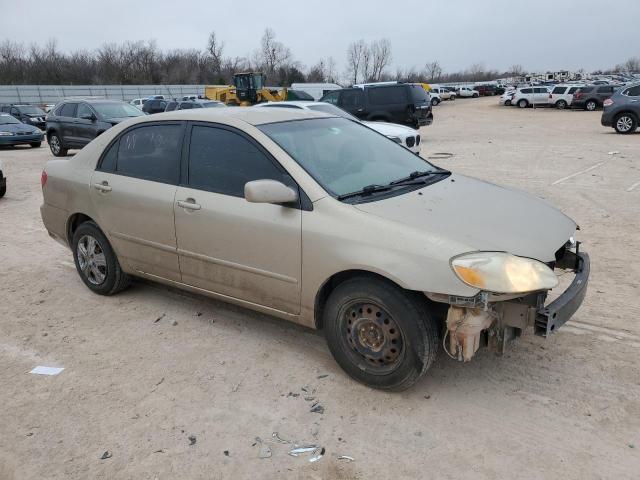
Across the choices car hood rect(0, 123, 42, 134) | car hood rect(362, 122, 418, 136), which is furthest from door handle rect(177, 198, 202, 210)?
car hood rect(0, 123, 42, 134)

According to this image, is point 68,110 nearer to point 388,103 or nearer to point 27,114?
point 388,103

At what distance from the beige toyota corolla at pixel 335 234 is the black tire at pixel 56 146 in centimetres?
1313

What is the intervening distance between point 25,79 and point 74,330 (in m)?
73.8

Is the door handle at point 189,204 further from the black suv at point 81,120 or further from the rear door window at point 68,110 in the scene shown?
the rear door window at point 68,110

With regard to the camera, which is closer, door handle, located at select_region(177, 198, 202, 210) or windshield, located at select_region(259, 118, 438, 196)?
windshield, located at select_region(259, 118, 438, 196)

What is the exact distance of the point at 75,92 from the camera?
5659 cm


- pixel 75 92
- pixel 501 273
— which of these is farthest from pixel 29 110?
pixel 501 273

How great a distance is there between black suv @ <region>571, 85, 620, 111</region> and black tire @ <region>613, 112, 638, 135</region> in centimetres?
1634

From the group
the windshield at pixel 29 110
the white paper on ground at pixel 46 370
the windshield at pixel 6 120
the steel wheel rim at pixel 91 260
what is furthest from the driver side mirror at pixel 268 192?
the windshield at pixel 29 110

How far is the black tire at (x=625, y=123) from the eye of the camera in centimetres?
1864

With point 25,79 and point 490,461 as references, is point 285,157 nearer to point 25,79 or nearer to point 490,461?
point 490,461

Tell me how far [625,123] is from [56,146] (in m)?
18.9

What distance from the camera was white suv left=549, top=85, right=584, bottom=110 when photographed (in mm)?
36531

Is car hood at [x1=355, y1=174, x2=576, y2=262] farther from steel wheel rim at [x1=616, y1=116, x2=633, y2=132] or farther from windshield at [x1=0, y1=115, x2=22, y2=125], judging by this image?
windshield at [x1=0, y1=115, x2=22, y2=125]
